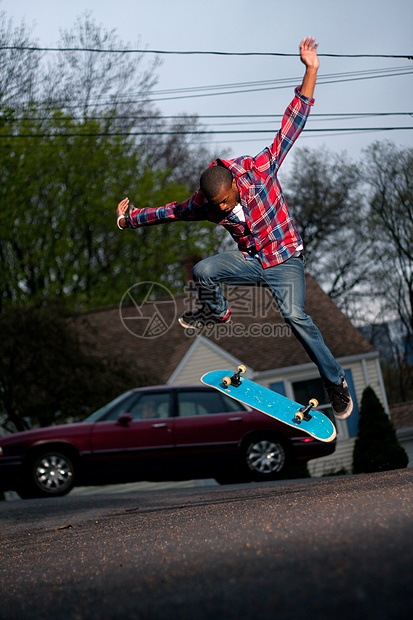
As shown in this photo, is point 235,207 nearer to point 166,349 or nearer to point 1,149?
point 166,349

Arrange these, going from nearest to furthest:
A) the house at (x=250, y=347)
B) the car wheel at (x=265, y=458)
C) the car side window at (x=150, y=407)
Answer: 1. the car wheel at (x=265, y=458)
2. the car side window at (x=150, y=407)
3. the house at (x=250, y=347)

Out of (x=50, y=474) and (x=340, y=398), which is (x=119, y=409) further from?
(x=340, y=398)

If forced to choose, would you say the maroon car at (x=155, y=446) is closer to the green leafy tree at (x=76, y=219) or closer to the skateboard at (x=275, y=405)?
the skateboard at (x=275, y=405)

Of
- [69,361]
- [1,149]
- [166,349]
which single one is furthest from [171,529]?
[1,149]

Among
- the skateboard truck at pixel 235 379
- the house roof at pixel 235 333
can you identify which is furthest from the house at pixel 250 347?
the skateboard truck at pixel 235 379

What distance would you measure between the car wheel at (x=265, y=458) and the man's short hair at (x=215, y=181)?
6.59 metres

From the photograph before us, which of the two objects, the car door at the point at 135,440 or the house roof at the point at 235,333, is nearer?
the car door at the point at 135,440

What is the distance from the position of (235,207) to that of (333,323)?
56.2ft

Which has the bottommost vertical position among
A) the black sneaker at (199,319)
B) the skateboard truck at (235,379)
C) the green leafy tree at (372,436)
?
the green leafy tree at (372,436)

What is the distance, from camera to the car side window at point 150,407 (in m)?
10.8

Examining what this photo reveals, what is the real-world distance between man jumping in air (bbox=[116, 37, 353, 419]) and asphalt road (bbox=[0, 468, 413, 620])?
5.56 feet

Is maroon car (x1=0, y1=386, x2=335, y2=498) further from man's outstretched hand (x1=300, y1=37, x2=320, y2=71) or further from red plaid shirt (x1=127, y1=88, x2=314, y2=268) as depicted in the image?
man's outstretched hand (x1=300, y1=37, x2=320, y2=71)

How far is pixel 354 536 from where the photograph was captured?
8.75 ft

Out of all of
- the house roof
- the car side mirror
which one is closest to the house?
the house roof
